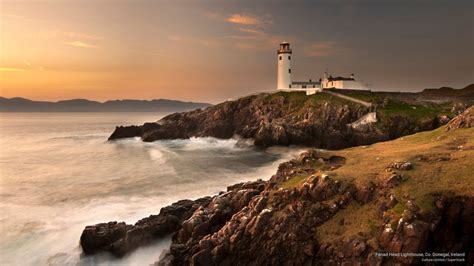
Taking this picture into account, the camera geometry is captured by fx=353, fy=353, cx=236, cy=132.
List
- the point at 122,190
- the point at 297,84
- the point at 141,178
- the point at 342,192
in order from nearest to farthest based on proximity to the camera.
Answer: the point at 342,192 → the point at 122,190 → the point at 141,178 → the point at 297,84

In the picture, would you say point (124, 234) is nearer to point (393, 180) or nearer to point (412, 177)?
point (393, 180)

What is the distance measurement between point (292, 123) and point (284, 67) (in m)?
32.8

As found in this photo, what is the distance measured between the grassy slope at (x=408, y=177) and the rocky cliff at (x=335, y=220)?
53mm

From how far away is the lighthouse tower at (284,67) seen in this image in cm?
10200

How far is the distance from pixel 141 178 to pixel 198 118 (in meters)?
46.7

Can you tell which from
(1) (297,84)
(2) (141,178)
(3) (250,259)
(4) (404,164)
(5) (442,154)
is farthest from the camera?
(1) (297,84)

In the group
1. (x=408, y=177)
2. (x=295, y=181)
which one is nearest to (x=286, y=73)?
(x=295, y=181)

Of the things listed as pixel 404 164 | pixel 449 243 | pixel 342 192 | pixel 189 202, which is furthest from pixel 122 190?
pixel 449 243

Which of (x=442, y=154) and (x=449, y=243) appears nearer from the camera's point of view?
(x=449, y=243)

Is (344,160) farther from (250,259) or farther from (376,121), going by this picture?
(376,121)

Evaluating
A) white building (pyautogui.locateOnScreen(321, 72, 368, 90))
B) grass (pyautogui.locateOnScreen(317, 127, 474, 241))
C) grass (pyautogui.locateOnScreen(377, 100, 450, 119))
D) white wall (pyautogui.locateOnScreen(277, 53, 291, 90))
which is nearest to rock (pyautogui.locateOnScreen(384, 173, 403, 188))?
grass (pyautogui.locateOnScreen(317, 127, 474, 241))

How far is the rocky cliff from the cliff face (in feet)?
131

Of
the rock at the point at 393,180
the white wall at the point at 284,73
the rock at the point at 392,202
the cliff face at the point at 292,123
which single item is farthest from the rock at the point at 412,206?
the white wall at the point at 284,73

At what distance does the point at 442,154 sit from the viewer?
25.4m
